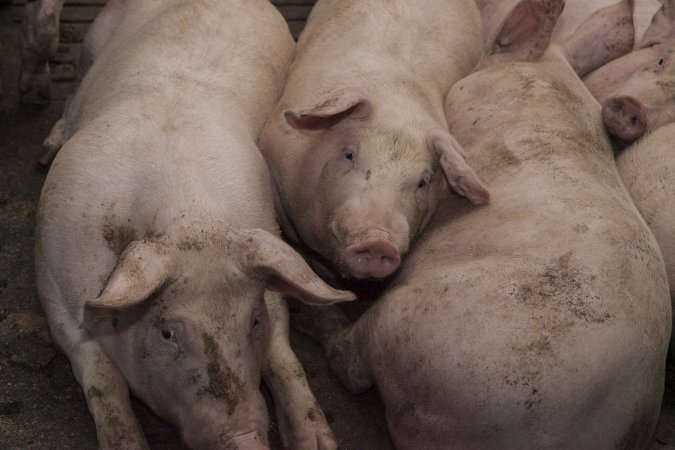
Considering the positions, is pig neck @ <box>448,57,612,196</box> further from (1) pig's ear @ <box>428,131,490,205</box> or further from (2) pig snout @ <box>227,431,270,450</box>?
(2) pig snout @ <box>227,431,270,450</box>

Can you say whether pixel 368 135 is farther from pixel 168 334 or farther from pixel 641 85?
pixel 641 85

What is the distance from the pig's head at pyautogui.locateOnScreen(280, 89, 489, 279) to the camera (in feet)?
13.8

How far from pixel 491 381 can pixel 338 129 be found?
1.59 meters

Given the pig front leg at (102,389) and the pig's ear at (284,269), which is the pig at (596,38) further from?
the pig front leg at (102,389)

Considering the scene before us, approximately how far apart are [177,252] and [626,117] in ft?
8.36

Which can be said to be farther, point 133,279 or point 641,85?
point 641,85

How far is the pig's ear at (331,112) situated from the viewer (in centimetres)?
444

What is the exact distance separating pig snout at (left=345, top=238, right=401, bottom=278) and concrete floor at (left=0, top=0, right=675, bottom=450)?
768 millimetres

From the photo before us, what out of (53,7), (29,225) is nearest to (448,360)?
(29,225)

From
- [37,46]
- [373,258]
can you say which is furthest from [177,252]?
[37,46]

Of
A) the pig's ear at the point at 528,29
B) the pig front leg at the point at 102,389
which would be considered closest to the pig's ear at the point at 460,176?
the pig's ear at the point at 528,29

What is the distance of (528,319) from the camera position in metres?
3.71

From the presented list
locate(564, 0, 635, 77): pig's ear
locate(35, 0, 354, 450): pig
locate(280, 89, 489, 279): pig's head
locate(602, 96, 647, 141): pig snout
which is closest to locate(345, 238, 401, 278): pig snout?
locate(280, 89, 489, 279): pig's head

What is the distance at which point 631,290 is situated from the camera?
12.7 ft
